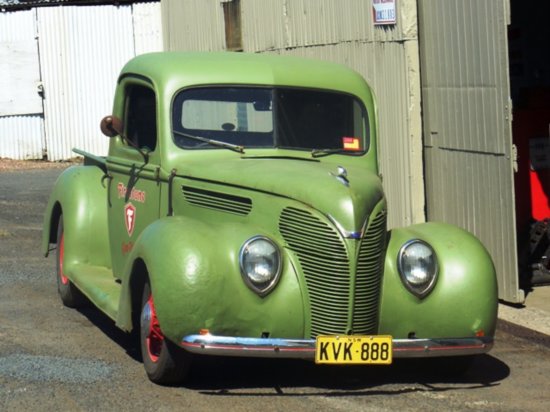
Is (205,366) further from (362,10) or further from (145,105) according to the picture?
(362,10)

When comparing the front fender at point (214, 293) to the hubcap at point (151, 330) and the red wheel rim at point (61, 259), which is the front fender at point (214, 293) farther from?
the red wheel rim at point (61, 259)

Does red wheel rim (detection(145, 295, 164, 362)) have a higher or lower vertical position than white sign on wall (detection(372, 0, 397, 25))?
lower

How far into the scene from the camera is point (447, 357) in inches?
295

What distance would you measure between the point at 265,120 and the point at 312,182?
3.89 feet

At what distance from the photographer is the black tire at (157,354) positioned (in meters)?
7.00

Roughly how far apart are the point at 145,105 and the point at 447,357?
105 inches

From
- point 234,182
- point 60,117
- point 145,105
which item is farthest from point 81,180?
point 60,117

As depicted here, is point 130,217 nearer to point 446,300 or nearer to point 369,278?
point 369,278

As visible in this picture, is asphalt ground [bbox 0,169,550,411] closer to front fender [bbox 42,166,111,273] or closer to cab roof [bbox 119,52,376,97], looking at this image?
front fender [bbox 42,166,111,273]

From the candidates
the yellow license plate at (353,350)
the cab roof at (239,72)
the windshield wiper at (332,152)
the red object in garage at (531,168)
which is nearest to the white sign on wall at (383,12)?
the red object in garage at (531,168)

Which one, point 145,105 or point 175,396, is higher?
point 145,105

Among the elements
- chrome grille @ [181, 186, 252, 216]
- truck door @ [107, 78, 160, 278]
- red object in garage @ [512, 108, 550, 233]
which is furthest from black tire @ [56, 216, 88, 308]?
red object in garage @ [512, 108, 550, 233]

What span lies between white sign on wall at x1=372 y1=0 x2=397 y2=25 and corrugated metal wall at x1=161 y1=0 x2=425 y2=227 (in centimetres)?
8

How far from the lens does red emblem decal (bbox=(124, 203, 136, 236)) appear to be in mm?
8591
